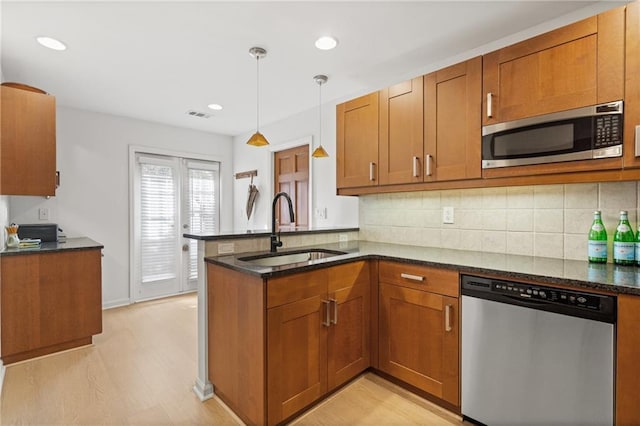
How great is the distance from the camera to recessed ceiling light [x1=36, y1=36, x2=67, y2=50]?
2176mm

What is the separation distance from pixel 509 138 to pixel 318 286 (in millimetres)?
1435

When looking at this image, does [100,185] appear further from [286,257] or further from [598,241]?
[598,241]

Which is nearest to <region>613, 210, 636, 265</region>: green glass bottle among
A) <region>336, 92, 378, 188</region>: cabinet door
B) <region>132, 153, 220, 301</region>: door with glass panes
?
<region>336, 92, 378, 188</region>: cabinet door

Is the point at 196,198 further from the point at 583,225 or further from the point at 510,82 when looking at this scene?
the point at 583,225

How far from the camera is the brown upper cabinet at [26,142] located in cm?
228

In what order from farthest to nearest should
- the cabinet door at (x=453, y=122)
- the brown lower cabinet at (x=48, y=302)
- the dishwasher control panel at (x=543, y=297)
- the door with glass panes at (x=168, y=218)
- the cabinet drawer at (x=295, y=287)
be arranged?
the door with glass panes at (x=168, y=218)
the brown lower cabinet at (x=48, y=302)
the cabinet door at (x=453, y=122)
the cabinet drawer at (x=295, y=287)
the dishwasher control panel at (x=543, y=297)

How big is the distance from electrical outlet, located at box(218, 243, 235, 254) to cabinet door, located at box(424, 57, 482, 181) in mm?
1433

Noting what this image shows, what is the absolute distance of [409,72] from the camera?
2.74 m

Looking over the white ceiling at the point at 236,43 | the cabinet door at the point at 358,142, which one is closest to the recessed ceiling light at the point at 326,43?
the white ceiling at the point at 236,43

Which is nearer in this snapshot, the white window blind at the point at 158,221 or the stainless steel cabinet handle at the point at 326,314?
the stainless steel cabinet handle at the point at 326,314

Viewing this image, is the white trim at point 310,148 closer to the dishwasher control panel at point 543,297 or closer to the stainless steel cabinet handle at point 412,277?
the stainless steel cabinet handle at point 412,277

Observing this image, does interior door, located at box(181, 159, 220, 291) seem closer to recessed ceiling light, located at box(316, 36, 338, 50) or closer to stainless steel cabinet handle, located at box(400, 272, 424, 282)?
recessed ceiling light, located at box(316, 36, 338, 50)

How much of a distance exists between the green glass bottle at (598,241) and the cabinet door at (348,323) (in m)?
1.28

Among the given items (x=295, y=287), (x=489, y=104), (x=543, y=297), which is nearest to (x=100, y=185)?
(x=295, y=287)
